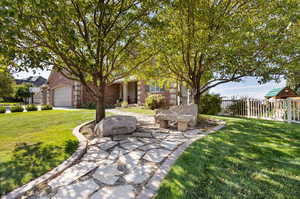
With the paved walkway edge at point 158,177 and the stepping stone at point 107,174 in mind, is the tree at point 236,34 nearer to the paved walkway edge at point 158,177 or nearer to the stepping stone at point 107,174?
the paved walkway edge at point 158,177

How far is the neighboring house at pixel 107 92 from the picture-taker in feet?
44.9

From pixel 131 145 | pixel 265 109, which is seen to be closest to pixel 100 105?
pixel 131 145

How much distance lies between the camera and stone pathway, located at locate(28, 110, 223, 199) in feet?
5.96

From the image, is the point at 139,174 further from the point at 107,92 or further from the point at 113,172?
the point at 107,92

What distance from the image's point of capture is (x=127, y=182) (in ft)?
6.68

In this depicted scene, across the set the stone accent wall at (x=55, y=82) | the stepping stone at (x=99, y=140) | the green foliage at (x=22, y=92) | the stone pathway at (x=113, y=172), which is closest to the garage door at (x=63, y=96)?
the stone accent wall at (x=55, y=82)

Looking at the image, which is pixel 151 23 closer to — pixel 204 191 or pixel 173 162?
pixel 173 162

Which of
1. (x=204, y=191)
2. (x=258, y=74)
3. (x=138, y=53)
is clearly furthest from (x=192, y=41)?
(x=204, y=191)

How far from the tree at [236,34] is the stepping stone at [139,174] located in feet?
12.0

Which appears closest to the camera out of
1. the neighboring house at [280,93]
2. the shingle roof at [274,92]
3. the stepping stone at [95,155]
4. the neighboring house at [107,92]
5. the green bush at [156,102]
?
the stepping stone at [95,155]

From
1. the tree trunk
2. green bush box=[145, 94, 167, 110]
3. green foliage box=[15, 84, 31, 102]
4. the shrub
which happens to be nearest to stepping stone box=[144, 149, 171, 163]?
the tree trunk

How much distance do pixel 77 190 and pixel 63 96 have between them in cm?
1899

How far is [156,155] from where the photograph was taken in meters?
2.90

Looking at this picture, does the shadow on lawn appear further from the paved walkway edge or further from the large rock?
the paved walkway edge
